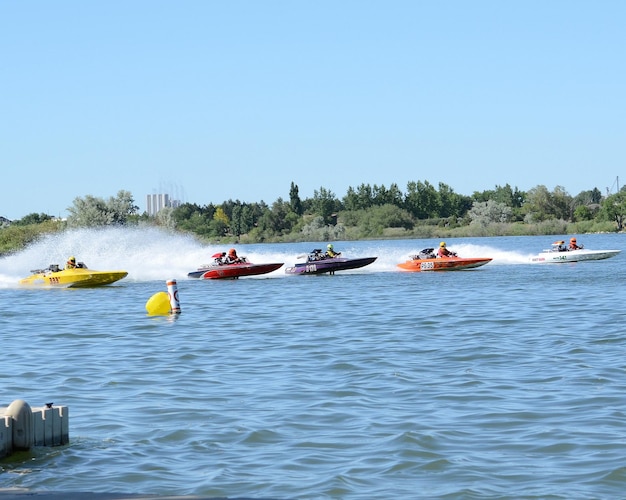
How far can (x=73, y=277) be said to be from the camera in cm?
3466

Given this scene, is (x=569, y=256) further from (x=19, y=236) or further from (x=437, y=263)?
(x=19, y=236)

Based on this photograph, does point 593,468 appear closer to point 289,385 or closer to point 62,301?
point 289,385

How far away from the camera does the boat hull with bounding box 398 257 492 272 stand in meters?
A: 40.6

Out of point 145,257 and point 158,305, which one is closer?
point 158,305

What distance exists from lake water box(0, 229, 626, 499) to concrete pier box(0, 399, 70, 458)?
0.43 ft

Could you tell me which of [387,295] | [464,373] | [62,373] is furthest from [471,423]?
[387,295]

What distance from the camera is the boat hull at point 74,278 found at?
3469 centimetres

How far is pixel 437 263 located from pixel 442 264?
202mm

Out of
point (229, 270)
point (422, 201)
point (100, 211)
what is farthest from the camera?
point (422, 201)

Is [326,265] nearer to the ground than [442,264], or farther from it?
farther from it

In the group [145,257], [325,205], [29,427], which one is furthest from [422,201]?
[29,427]

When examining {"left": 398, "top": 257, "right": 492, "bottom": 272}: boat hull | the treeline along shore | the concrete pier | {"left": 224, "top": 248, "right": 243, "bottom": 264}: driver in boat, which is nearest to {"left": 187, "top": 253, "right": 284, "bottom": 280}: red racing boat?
{"left": 224, "top": 248, "right": 243, "bottom": 264}: driver in boat

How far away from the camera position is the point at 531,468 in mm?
8852

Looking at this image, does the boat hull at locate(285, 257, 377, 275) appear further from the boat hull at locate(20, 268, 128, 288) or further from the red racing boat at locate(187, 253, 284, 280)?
the boat hull at locate(20, 268, 128, 288)
